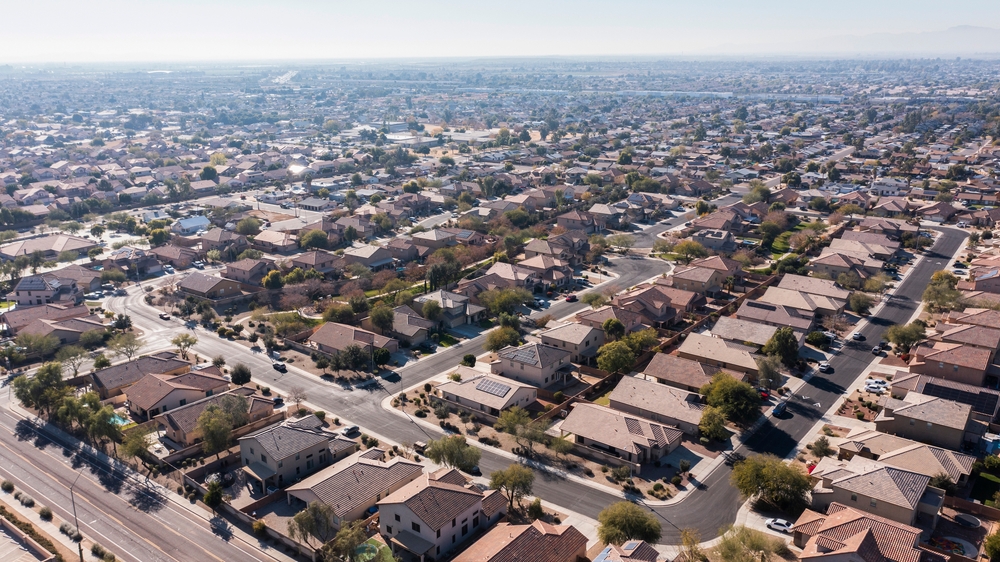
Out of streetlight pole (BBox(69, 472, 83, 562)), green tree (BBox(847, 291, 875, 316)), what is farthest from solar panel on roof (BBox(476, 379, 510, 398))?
green tree (BBox(847, 291, 875, 316))

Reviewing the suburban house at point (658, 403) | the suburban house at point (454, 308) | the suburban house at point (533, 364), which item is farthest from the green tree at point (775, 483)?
the suburban house at point (454, 308)

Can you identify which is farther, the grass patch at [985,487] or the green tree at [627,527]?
the grass patch at [985,487]

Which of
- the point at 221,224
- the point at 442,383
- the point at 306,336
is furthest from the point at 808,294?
the point at 221,224

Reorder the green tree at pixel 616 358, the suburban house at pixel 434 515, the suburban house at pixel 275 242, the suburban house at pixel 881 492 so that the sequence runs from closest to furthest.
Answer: the suburban house at pixel 434 515
the suburban house at pixel 881 492
the green tree at pixel 616 358
the suburban house at pixel 275 242

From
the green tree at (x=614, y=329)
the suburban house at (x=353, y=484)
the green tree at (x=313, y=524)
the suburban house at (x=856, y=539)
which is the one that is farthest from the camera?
the green tree at (x=614, y=329)

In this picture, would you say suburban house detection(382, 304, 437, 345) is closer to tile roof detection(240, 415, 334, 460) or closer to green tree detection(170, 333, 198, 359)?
green tree detection(170, 333, 198, 359)

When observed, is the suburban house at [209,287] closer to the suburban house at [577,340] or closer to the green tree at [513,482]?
the suburban house at [577,340]

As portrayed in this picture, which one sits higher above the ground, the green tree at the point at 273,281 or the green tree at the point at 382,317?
the green tree at the point at 382,317
